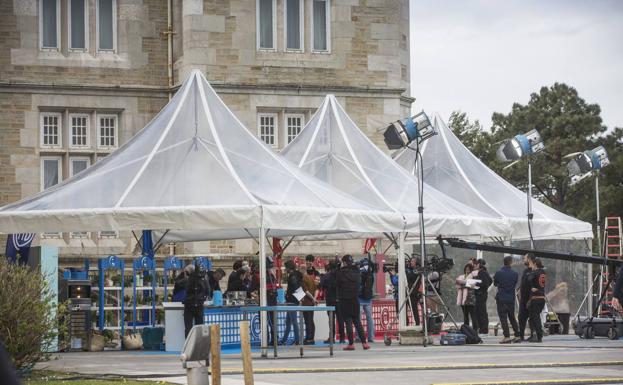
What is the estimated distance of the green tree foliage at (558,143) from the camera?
6247 centimetres

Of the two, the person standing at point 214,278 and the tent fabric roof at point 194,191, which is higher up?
the tent fabric roof at point 194,191

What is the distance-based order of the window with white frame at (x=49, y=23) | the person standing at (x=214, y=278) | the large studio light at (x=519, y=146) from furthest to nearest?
the window with white frame at (x=49, y=23) → the large studio light at (x=519, y=146) → the person standing at (x=214, y=278)

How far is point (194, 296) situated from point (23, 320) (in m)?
7.23

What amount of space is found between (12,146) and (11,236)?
8162mm

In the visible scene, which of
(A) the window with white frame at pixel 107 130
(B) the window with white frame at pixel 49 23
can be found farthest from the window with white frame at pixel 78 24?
(A) the window with white frame at pixel 107 130

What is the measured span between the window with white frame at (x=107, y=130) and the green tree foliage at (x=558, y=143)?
33.0 metres

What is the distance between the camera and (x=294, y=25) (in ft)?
109

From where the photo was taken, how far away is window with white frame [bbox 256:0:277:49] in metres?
33.0

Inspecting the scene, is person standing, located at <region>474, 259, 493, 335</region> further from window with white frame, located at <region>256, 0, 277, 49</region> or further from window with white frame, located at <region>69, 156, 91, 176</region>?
window with white frame, located at <region>69, 156, 91, 176</region>

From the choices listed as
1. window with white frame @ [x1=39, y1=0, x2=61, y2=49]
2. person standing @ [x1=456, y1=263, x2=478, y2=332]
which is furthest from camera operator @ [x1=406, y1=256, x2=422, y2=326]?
window with white frame @ [x1=39, y1=0, x2=61, y2=49]

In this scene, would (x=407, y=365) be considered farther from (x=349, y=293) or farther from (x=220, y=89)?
(x=220, y=89)

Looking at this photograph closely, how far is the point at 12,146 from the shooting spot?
103 feet

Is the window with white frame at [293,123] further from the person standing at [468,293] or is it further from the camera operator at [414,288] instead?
the person standing at [468,293]

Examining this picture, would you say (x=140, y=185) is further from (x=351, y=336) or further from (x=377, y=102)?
(x=377, y=102)
